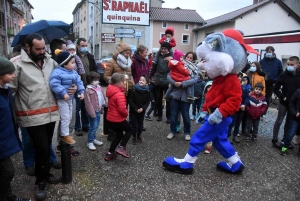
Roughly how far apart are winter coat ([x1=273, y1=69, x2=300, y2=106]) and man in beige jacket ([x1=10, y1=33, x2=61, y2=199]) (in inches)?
161

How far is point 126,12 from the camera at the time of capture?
18281mm

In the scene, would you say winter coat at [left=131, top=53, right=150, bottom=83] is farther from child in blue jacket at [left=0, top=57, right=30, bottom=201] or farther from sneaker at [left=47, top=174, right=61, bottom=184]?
child in blue jacket at [left=0, top=57, right=30, bottom=201]

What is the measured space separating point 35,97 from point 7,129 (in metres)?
0.50

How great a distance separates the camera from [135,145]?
15.3 ft

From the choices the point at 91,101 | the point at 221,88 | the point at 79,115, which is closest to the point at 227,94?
the point at 221,88

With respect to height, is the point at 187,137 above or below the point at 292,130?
below

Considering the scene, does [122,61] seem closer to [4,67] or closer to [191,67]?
[191,67]

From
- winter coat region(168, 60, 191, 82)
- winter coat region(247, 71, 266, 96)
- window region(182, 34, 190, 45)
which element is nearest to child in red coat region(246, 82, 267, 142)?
Answer: winter coat region(247, 71, 266, 96)

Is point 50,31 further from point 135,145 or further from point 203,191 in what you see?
point 203,191

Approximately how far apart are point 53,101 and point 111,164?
140 cm

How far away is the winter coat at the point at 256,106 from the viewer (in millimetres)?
4903

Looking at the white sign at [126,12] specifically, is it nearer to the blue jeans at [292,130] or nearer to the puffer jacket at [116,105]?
the puffer jacket at [116,105]

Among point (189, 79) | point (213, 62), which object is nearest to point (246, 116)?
point (189, 79)

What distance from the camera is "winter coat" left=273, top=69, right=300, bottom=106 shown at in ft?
14.9
